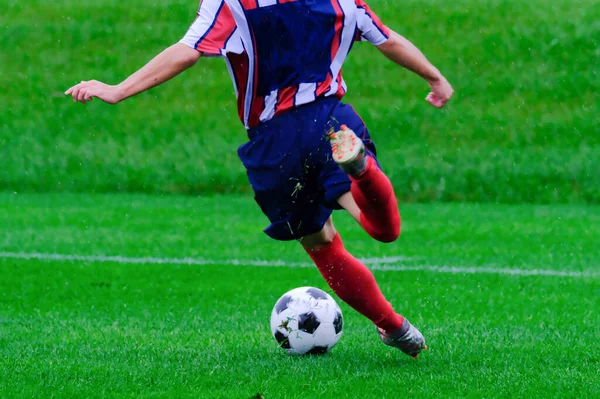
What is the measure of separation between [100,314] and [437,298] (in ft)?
7.34

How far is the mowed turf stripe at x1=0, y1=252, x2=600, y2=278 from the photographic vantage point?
8172 millimetres

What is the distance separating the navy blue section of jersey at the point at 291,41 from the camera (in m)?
Result: 4.31

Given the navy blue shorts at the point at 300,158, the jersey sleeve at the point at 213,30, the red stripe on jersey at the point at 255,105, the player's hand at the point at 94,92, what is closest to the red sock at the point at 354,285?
the navy blue shorts at the point at 300,158

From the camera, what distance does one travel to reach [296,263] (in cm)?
874

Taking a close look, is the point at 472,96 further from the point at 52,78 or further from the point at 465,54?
the point at 52,78

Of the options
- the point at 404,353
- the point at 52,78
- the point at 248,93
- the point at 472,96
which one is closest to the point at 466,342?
the point at 404,353

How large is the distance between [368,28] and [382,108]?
39.3ft

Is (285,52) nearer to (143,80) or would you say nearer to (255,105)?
(255,105)

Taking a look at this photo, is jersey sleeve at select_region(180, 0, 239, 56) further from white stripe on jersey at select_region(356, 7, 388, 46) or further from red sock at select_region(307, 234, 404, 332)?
red sock at select_region(307, 234, 404, 332)

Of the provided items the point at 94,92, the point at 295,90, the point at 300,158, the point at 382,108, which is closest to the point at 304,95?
the point at 295,90

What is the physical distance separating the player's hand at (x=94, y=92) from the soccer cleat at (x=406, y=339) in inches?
69.2

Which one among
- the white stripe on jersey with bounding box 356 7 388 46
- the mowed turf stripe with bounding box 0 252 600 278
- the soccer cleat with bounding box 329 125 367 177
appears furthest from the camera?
the mowed turf stripe with bounding box 0 252 600 278

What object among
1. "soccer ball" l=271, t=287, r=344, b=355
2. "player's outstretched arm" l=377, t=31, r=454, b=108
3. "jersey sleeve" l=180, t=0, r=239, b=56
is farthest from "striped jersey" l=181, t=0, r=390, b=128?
"soccer ball" l=271, t=287, r=344, b=355

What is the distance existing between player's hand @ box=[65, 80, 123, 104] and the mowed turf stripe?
4.68 m
